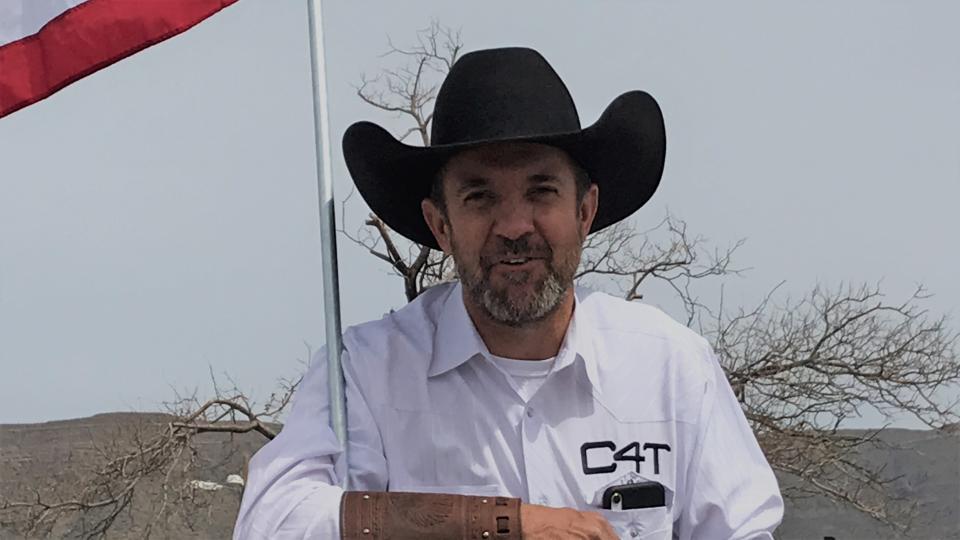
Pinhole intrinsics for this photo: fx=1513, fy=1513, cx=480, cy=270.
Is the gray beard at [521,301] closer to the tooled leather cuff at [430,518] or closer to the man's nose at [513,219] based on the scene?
the man's nose at [513,219]

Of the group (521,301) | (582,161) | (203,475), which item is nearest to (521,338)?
(521,301)

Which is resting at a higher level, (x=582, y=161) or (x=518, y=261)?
(x=582, y=161)

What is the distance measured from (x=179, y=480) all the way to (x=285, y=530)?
1040cm

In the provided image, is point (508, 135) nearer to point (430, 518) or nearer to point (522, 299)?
point (522, 299)

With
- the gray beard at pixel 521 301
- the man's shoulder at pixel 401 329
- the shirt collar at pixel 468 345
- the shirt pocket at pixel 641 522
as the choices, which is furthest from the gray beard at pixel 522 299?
the shirt pocket at pixel 641 522

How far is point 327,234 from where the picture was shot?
3.63 metres

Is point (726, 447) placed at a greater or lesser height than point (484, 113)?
lesser

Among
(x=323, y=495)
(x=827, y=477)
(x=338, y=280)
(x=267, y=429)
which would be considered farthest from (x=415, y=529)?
(x=827, y=477)

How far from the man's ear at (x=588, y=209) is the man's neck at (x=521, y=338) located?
155mm

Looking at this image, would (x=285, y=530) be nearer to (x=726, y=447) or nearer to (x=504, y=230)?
(x=504, y=230)

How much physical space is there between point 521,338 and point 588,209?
13.5 inches

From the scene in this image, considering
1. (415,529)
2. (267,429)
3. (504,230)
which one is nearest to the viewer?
(415,529)

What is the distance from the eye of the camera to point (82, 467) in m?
13.4

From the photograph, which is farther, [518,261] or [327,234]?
[327,234]
